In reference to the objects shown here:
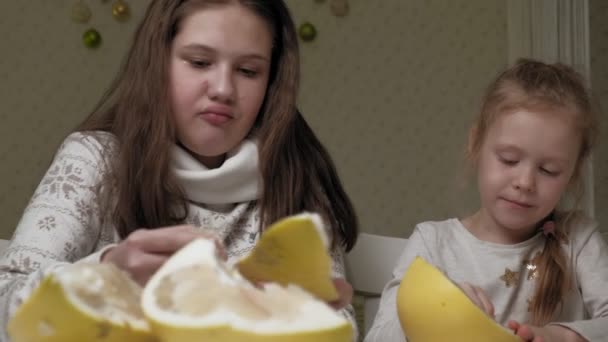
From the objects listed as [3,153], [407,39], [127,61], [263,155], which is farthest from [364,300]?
[3,153]

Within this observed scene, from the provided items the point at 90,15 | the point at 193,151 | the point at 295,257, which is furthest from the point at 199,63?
the point at 90,15

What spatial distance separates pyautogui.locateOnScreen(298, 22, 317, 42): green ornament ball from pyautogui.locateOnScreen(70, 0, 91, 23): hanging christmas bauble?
32.7 inches

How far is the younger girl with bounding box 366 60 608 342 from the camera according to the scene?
1178mm

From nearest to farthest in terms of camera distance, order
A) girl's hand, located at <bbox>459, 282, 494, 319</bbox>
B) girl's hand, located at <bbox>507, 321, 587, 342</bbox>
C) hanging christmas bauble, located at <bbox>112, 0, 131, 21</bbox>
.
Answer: girl's hand, located at <bbox>459, 282, 494, 319</bbox> < girl's hand, located at <bbox>507, 321, 587, 342</bbox> < hanging christmas bauble, located at <bbox>112, 0, 131, 21</bbox>

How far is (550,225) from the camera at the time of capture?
1.26 m

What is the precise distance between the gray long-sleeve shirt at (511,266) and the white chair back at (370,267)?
38 mm

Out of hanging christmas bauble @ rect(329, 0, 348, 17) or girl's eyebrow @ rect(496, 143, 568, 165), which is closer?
girl's eyebrow @ rect(496, 143, 568, 165)

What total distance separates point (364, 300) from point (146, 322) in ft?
2.85

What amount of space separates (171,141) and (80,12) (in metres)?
2.11

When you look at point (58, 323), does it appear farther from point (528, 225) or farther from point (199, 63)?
point (528, 225)

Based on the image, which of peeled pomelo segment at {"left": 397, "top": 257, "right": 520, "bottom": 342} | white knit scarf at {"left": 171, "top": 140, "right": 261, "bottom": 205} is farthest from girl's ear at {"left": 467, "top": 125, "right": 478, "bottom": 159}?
peeled pomelo segment at {"left": 397, "top": 257, "right": 520, "bottom": 342}

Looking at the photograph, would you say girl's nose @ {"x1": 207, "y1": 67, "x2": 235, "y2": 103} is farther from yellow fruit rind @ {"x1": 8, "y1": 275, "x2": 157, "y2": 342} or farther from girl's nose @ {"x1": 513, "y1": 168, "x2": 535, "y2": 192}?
yellow fruit rind @ {"x1": 8, "y1": 275, "x2": 157, "y2": 342}

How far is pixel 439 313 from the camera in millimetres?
687

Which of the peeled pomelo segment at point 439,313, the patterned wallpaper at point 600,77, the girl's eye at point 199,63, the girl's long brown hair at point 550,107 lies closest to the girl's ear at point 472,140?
the girl's long brown hair at point 550,107
